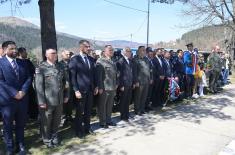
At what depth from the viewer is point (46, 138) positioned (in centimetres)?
682

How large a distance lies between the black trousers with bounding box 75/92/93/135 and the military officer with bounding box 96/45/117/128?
560 mm

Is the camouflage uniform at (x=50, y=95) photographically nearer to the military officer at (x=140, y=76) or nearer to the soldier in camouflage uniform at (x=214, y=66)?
the military officer at (x=140, y=76)

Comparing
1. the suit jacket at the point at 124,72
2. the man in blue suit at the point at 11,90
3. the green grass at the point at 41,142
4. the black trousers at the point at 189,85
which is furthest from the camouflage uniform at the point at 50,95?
the black trousers at the point at 189,85

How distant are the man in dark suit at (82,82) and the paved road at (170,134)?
0.49 m

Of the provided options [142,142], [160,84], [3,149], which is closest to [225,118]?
[160,84]

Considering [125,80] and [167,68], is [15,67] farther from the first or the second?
[167,68]

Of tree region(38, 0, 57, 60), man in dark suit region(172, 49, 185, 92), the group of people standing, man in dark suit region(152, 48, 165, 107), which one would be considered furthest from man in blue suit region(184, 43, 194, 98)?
tree region(38, 0, 57, 60)

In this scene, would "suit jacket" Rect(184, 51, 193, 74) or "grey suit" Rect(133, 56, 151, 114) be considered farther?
"suit jacket" Rect(184, 51, 193, 74)

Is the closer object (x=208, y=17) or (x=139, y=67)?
(x=139, y=67)

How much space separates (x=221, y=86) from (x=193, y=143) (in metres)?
9.24

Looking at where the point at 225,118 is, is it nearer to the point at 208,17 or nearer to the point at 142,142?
the point at 142,142

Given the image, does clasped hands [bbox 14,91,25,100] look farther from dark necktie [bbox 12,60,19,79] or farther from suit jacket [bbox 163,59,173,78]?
suit jacket [bbox 163,59,173,78]

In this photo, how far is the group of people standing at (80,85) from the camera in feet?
20.1

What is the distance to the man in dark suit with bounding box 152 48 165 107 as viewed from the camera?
10.4m
